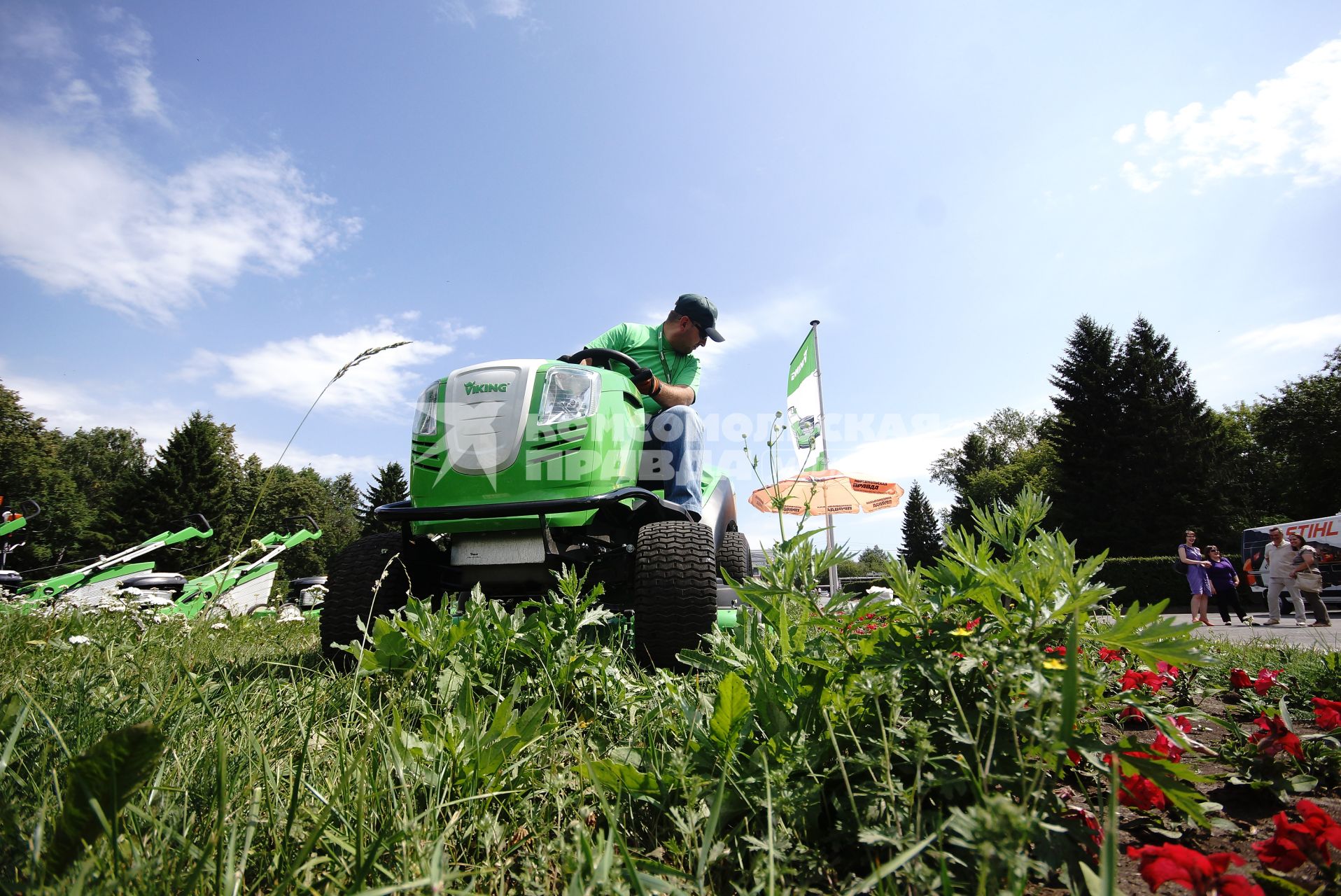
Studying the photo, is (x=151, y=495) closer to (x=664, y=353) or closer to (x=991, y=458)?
(x=664, y=353)

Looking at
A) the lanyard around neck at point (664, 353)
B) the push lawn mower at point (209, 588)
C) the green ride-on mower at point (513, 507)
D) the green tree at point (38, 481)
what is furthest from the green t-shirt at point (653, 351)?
the green tree at point (38, 481)

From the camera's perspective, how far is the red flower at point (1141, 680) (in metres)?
1.34

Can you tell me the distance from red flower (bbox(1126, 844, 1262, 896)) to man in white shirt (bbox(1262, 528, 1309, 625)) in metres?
12.7

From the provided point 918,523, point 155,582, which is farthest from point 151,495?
point 918,523

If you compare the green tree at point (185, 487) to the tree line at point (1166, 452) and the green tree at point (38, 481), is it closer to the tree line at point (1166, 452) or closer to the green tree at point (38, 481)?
the green tree at point (38, 481)

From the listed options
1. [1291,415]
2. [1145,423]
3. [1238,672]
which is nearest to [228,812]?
[1238,672]

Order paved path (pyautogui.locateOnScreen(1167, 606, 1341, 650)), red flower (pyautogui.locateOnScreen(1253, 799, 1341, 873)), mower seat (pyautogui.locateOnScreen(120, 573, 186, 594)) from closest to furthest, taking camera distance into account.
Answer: red flower (pyautogui.locateOnScreen(1253, 799, 1341, 873)) < paved path (pyautogui.locateOnScreen(1167, 606, 1341, 650)) < mower seat (pyautogui.locateOnScreen(120, 573, 186, 594))

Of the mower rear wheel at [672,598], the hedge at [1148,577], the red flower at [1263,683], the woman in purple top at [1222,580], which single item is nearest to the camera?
the red flower at [1263,683]

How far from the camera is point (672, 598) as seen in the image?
2301 mm

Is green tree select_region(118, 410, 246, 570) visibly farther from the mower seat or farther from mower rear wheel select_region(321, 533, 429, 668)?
mower rear wheel select_region(321, 533, 429, 668)

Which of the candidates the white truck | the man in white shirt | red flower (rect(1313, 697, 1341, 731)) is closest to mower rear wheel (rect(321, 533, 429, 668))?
red flower (rect(1313, 697, 1341, 731))

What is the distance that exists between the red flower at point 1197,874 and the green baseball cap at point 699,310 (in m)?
3.61

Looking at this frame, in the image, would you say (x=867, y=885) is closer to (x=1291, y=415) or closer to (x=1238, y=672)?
(x=1238, y=672)

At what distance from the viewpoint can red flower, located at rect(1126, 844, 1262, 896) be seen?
641 mm
